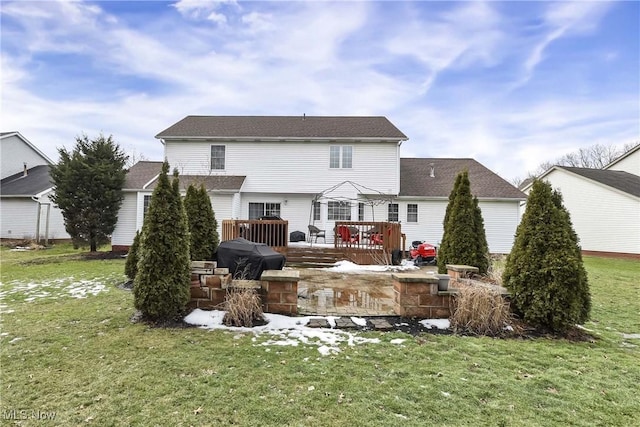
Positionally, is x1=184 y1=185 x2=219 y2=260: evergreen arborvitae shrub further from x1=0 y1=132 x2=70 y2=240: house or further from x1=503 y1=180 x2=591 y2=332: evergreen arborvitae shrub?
x1=0 y1=132 x2=70 y2=240: house

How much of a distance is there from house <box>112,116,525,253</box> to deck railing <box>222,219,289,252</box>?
3395 mm

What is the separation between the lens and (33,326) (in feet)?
14.4

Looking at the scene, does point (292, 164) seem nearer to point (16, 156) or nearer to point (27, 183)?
point (27, 183)

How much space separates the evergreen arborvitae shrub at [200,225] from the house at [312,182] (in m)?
8.02

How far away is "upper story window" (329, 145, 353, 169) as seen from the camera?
1546 centimetres

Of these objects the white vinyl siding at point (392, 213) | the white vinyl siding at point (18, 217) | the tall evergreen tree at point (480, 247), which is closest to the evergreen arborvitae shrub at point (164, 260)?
the tall evergreen tree at point (480, 247)

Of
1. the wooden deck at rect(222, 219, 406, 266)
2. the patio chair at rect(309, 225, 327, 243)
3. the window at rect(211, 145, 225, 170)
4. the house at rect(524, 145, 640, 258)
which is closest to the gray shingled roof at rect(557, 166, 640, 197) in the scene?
the house at rect(524, 145, 640, 258)

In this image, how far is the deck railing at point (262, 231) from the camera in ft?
37.9

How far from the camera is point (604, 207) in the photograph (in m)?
18.1

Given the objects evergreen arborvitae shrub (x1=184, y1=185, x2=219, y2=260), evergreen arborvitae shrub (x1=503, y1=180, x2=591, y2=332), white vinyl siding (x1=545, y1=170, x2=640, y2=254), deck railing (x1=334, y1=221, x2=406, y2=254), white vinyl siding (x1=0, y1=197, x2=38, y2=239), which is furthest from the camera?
white vinyl siding (x1=0, y1=197, x2=38, y2=239)

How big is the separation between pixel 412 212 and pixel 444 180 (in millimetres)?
2859

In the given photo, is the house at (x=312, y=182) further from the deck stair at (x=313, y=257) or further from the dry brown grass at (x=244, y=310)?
the dry brown grass at (x=244, y=310)

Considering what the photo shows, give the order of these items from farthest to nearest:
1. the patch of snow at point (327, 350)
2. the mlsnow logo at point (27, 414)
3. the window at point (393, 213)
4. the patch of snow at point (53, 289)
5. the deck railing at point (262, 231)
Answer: the window at point (393, 213) → the deck railing at point (262, 231) → the patch of snow at point (53, 289) → the patch of snow at point (327, 350) → the mlsnow logo at point (27, 414)

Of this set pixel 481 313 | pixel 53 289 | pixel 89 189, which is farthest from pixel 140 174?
pixel 481 313
